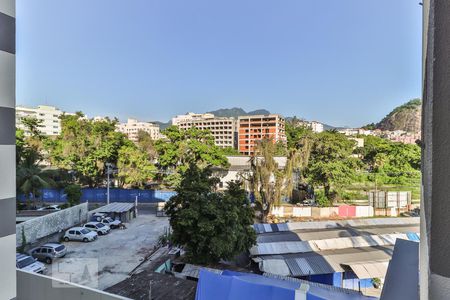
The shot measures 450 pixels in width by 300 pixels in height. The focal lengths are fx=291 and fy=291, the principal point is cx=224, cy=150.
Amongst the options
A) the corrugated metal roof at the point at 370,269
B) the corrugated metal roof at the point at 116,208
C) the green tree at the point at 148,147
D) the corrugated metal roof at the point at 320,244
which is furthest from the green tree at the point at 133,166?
the corrugated metal roof at the point at 370,269

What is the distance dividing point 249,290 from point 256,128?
44.6 meters

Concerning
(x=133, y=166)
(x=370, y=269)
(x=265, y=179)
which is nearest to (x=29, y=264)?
(x=370, y=269)

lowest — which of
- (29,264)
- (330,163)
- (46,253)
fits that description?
(46,253)

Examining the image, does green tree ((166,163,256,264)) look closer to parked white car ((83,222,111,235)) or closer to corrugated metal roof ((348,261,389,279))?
corrugated metal roof ((348,261,389,279))

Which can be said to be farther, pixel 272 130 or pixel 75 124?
pixel 272 130

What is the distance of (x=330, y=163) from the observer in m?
15.9

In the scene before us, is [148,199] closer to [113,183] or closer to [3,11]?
[113,183]

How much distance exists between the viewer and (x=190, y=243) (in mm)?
7316

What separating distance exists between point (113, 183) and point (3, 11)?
64.6 ft

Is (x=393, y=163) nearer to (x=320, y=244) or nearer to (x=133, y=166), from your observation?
(x=320, y=244)

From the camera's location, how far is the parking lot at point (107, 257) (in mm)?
8070

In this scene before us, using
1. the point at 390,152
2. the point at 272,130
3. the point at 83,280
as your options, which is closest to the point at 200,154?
the point at 83,280

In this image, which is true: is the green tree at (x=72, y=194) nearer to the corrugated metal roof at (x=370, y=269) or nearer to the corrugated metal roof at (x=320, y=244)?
the corrugated metal roof at (x=320, y=244)

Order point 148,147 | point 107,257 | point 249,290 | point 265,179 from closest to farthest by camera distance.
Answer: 1. point 249,290
2. point 107,257
3. point 265,179
4. point 148,147
